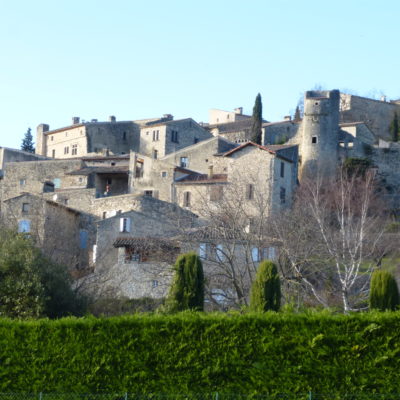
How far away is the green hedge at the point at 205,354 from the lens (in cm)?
1816

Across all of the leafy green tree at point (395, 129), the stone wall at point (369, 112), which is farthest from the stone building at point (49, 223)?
the stone wall at point (369, 112)

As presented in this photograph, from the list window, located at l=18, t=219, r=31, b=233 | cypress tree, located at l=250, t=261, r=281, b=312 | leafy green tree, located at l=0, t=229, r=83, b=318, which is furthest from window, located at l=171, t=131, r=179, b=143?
cypress tree, located at l=250, t=261, r=281, b=312

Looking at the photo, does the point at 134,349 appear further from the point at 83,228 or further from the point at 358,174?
the point at 358,174

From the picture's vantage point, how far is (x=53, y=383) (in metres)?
18.9

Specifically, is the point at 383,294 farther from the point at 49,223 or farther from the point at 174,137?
the point at 174,137

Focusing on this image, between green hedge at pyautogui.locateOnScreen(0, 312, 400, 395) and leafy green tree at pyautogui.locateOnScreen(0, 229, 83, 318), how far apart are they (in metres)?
10.6

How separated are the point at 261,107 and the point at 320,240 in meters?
40.7

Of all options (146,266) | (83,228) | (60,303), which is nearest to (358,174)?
(83,228)

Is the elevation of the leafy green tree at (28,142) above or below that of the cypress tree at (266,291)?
above

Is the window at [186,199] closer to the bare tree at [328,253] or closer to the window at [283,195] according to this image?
the window at [283,195]

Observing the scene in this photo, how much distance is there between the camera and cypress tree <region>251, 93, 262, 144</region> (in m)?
70.2

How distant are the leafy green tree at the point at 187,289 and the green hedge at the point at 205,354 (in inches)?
166

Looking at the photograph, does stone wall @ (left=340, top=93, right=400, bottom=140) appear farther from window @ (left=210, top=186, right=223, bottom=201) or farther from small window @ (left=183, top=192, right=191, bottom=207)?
window @ (left=210, top=186, right=223, bottom=201)

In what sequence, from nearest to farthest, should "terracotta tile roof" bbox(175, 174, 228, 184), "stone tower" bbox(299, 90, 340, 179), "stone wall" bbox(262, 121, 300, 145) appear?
"terracotta tile roof" bbox(175, 174, 228, 184) < "stone tower" bbox(299, 90, 340, 179) < "stone wall" bbox(262, 121, 300, 145)
